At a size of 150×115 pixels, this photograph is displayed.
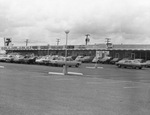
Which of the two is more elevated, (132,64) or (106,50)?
(106,50)

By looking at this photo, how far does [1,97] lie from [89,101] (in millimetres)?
3132

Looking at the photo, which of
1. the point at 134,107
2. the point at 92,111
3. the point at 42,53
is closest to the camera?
the point at 92,111

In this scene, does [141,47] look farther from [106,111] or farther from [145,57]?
[106,111]

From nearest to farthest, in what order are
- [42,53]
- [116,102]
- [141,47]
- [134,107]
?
[134,107] < [116,102] < [141,47] < [42,53]

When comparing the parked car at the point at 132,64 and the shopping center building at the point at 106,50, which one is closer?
the parked car at the point at 132,64

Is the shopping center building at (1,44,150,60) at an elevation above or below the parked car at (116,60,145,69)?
above

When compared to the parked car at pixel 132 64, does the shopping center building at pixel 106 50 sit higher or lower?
higher

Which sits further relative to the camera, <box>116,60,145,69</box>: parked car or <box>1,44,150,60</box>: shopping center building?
<box>1,44,150,60</box>: shopping center building

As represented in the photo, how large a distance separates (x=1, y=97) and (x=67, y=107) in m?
2.84

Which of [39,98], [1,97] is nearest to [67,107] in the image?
[39,98]

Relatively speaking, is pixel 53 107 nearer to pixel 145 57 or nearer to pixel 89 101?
pixel 89 101

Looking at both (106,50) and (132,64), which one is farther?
(106,50)

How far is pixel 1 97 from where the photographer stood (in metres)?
10.0

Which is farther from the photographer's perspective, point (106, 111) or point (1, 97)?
point (1, 97)
